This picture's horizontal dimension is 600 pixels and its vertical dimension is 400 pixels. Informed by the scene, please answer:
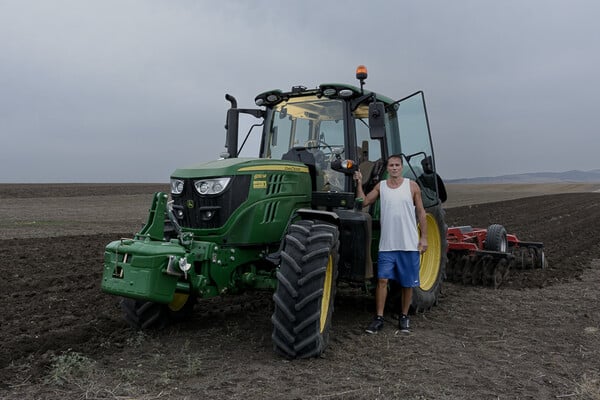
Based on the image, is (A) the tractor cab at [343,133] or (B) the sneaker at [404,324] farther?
(A) the tractor cab at [343,133]

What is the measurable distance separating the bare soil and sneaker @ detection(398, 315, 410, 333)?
4.3 inches

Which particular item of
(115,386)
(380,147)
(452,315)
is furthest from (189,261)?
(452,315)

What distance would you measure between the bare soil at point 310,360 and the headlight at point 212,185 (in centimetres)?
144

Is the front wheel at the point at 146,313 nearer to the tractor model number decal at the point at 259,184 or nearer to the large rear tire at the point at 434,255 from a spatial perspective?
the tractor model number decal at the point at 259,184

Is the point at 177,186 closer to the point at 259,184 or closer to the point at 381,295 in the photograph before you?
the point at 259,184

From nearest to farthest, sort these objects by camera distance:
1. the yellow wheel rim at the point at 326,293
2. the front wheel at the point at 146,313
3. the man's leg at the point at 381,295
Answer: the yellow wheel rim at the point at 326,293 → the front wheel at the point at 146,313 → the man's leg at the point at 381,295

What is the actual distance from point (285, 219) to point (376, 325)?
143 centimetres

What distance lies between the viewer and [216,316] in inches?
255

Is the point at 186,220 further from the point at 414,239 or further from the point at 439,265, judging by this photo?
the point at 439,265

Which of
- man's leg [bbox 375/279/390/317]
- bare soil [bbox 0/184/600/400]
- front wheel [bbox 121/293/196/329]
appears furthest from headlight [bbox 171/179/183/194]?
man's leg [bbox 375/279/390/317]

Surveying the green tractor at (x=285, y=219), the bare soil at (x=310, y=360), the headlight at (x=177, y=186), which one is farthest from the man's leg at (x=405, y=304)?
the headlight at (x=177, y=186)

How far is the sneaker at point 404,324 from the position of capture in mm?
5888

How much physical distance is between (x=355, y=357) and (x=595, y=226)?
15.1 m

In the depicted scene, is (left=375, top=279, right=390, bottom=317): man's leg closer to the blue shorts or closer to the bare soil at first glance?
the blue shorts
